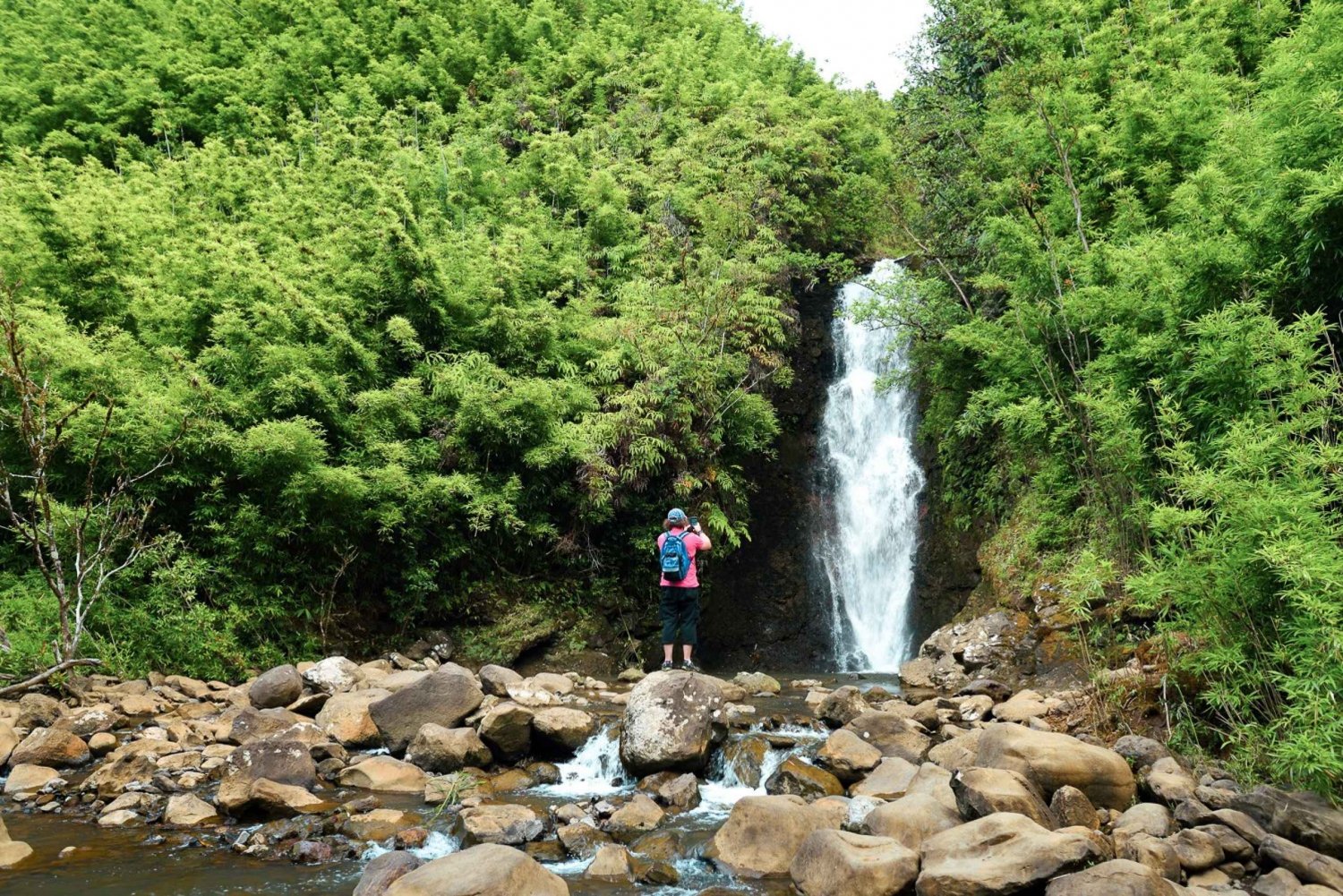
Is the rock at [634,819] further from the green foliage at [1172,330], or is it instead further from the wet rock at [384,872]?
the green foliage at [1172,330]

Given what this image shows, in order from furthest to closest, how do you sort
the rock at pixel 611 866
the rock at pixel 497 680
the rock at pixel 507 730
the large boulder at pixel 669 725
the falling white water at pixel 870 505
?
the falling white water at pixel 870 505, the rock at pixel 497 680, the rock at pixel 507 730, the large boulder at pixel 669 725, the rock at pixel 611 866

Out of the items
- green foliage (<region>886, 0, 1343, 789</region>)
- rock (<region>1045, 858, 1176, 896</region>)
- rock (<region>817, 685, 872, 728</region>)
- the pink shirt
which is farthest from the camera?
the pink shirt

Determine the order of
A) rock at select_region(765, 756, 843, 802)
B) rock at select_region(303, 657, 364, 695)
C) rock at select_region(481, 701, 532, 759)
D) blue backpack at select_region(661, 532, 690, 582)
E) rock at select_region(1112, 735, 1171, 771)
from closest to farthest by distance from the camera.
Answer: rock at select_region(1112, 735, 1171, 771) < rock at select_region(765, 756, 843, 802) < rock at select_region(481, 701, 532, 759) < rock at select_region(303, 657, 364, 695) < blue backpack at select_region(661, 532, 690, 582)

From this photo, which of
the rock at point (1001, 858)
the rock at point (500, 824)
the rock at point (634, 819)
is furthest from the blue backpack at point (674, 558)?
the rock at point (1001, 858)

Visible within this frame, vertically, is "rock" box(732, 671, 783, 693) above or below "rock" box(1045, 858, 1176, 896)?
below

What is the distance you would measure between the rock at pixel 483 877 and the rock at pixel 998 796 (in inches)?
106

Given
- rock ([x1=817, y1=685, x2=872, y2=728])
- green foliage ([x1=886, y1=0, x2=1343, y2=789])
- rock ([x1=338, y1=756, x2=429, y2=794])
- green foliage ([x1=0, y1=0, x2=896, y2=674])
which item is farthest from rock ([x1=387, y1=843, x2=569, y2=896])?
green foliage ([x1=0, y1=0, x2=896, y2=674])

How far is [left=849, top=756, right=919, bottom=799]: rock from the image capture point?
6250mm

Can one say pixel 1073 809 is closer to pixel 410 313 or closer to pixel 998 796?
pixel 998 796

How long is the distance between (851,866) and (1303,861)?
7.93 ft

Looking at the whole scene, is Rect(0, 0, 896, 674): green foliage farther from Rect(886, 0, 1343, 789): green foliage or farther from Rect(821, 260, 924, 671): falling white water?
Rect(886, 0, 1343, 789): green foliage

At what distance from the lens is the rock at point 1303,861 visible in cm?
421

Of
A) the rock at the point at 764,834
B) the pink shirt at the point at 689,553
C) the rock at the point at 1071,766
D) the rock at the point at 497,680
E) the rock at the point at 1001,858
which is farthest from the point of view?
the pink shirt at the point at 689,553

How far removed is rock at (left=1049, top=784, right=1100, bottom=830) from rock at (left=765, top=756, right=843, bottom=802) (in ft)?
5.57
